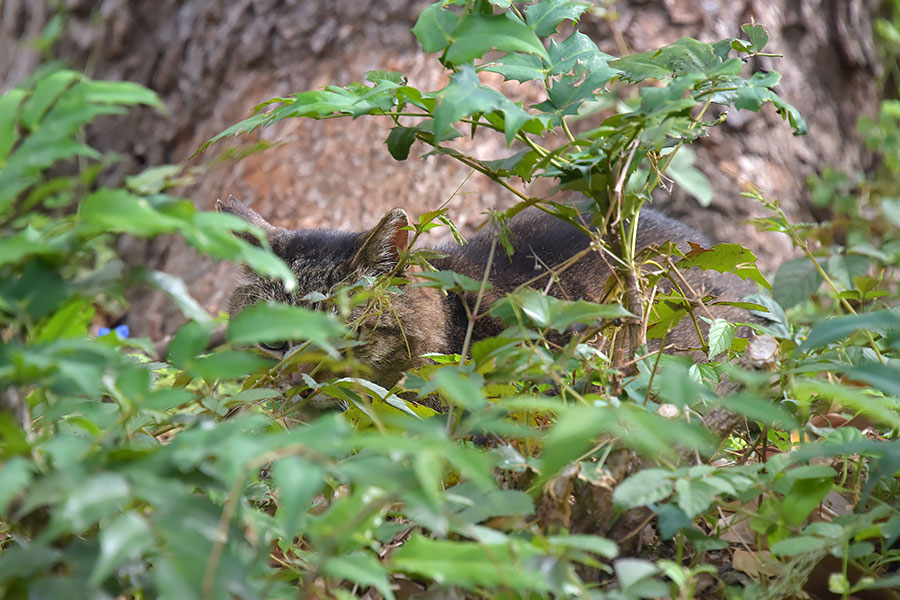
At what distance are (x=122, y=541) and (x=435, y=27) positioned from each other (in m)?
1.01

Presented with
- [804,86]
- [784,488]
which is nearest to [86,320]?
[784,488]

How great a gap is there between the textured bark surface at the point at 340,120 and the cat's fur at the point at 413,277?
906mm

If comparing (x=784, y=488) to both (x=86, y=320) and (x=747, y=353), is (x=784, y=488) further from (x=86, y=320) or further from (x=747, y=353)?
(x=86, y=320)

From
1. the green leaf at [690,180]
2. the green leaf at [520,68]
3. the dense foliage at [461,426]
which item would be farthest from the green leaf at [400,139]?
the green leaf at [690,180]

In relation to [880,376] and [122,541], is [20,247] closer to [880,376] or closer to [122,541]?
[122,541]

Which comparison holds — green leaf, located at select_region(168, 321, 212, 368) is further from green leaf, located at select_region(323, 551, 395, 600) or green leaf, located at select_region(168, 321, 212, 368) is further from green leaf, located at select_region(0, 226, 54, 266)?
green leaf, located at select_region(323, 551, 395, 600)

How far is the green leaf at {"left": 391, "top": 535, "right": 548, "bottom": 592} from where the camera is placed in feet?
3.07

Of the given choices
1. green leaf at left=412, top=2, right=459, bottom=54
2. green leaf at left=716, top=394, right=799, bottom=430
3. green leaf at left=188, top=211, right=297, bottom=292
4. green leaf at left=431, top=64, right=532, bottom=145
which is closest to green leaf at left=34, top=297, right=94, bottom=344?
green leaf at left=188, top=211, right=297, bottom=292

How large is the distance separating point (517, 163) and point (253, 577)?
3.36ft

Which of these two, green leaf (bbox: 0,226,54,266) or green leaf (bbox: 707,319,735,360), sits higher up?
green leaf (bbox: 0,226,54,266)

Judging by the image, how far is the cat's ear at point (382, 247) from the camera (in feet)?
9.07

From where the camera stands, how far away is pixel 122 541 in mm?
848

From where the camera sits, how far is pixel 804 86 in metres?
4.56

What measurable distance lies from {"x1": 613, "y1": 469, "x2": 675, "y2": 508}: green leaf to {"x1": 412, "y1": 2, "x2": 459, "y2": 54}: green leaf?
830 millimetres
